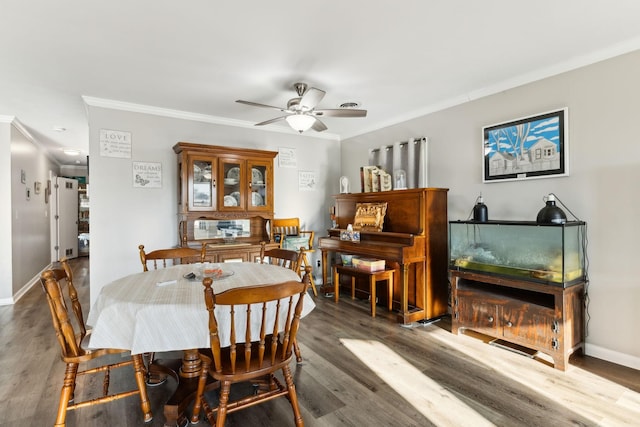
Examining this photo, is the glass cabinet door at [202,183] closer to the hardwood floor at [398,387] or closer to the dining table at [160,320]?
the hardwood floor at [398,387]

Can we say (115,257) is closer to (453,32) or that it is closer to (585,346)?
(453,32)

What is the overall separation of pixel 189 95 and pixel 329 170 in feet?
7.95

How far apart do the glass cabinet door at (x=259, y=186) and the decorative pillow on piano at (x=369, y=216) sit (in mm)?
1112

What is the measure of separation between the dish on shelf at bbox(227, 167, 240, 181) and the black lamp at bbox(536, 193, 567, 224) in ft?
10.2

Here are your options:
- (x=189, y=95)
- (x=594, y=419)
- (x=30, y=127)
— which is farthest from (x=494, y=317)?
(x=30, y=127)

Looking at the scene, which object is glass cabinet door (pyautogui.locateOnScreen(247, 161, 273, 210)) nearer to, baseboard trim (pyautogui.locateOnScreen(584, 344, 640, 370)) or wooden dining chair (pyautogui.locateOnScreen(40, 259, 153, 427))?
wooden dining chair (pyautogui.locateOnScreen(40, 259, 153, 427))

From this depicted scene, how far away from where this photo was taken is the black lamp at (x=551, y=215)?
258cm

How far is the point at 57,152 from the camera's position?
264 inches

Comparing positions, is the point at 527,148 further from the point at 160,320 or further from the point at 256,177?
the point at 160,320

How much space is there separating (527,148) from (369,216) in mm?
1763

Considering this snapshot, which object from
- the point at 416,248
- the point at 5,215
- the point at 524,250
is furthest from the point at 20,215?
the point at 524,250

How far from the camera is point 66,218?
26.3 ft

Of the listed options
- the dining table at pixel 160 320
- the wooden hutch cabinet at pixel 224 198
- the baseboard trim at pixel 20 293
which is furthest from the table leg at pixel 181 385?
the baseboard trim at pixel 20 293

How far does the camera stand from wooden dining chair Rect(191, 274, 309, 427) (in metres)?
1.52
